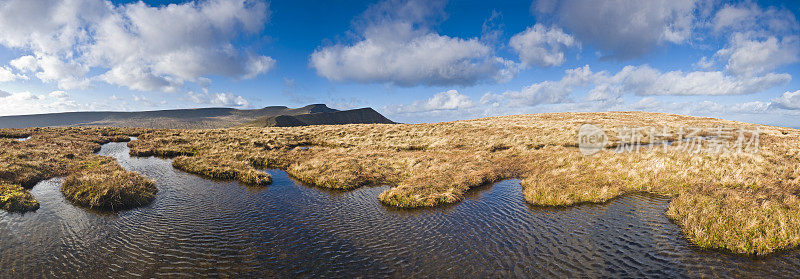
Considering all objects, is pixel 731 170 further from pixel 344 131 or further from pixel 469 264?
pixel 344 131

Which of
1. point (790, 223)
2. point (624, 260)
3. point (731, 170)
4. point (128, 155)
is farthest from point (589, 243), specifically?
point (128, 155)

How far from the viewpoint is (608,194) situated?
59.9ft

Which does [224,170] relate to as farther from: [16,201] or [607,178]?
[607,178]

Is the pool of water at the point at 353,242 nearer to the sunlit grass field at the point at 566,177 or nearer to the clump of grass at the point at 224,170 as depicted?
A: the sunlit grass field at the point at 566,177

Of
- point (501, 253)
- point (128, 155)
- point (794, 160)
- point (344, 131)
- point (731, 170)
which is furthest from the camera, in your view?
point (344, 131)

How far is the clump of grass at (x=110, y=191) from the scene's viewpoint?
16016 mm

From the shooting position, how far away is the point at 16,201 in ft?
50.6

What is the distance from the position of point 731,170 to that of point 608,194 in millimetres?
12540

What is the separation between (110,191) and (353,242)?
49.8 ft

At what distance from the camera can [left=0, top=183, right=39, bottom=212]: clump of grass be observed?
49.0ft

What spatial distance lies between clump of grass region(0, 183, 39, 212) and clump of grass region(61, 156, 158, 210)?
1.43 m

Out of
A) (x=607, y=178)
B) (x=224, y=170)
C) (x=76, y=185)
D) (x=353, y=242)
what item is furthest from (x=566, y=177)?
(x=76, y=185)

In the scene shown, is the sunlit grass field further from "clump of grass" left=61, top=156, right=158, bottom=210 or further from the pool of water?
the pool of water

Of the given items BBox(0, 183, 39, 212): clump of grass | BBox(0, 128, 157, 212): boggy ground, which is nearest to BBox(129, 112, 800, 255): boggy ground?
BBox(0, 128, 157, 212): boggy ground
